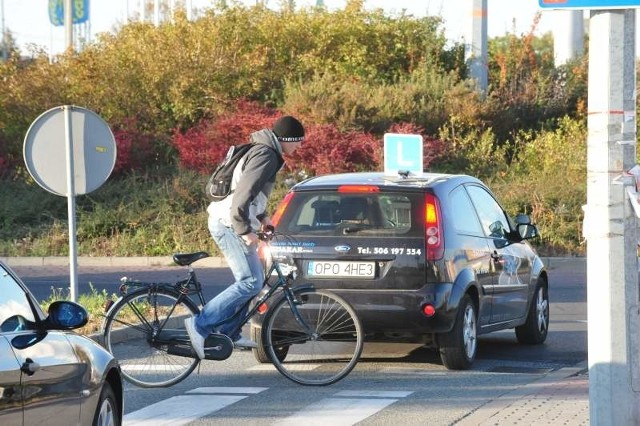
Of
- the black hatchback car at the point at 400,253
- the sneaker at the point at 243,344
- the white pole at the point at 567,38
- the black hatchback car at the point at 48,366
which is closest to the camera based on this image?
the black hatchback car at the point at 48,366

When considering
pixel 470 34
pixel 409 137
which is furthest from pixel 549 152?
pixel 409 137

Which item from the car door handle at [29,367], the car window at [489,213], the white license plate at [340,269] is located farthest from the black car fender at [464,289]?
the car door handle at [29,367]

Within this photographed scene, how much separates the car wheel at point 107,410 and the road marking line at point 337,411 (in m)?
1.78

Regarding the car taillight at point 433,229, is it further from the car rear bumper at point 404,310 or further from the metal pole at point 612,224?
the metal pole at point 612,224

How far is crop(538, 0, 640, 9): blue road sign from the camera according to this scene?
6.40 meters

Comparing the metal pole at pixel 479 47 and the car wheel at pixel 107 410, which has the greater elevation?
the metal pole at pixel 479 47

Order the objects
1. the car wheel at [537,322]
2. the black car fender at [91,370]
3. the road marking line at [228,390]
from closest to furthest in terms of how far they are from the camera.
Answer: the black car fender at [91,370]
the road marking line at [228,390]
the car wheel at [537,322]

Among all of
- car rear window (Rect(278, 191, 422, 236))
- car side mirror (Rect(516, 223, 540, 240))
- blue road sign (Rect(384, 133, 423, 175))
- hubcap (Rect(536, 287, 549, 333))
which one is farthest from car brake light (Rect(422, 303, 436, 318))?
blue road sign (Rect(384, 133, 423, 175))

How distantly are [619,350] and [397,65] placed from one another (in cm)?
2513

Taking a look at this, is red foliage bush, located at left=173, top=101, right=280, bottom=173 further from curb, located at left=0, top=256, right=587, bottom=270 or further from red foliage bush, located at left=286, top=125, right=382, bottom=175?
curb, located at left=0, top=256, right=587, bottom=270

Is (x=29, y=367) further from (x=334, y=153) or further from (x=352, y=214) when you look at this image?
(x=334, y=153)

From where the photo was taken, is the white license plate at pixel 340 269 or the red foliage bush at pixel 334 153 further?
the red foliage bush at pixel 334 153

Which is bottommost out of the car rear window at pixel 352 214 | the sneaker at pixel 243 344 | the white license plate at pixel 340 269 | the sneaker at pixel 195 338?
the sneaker at pixel 243 344

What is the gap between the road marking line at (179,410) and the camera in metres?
8.55
